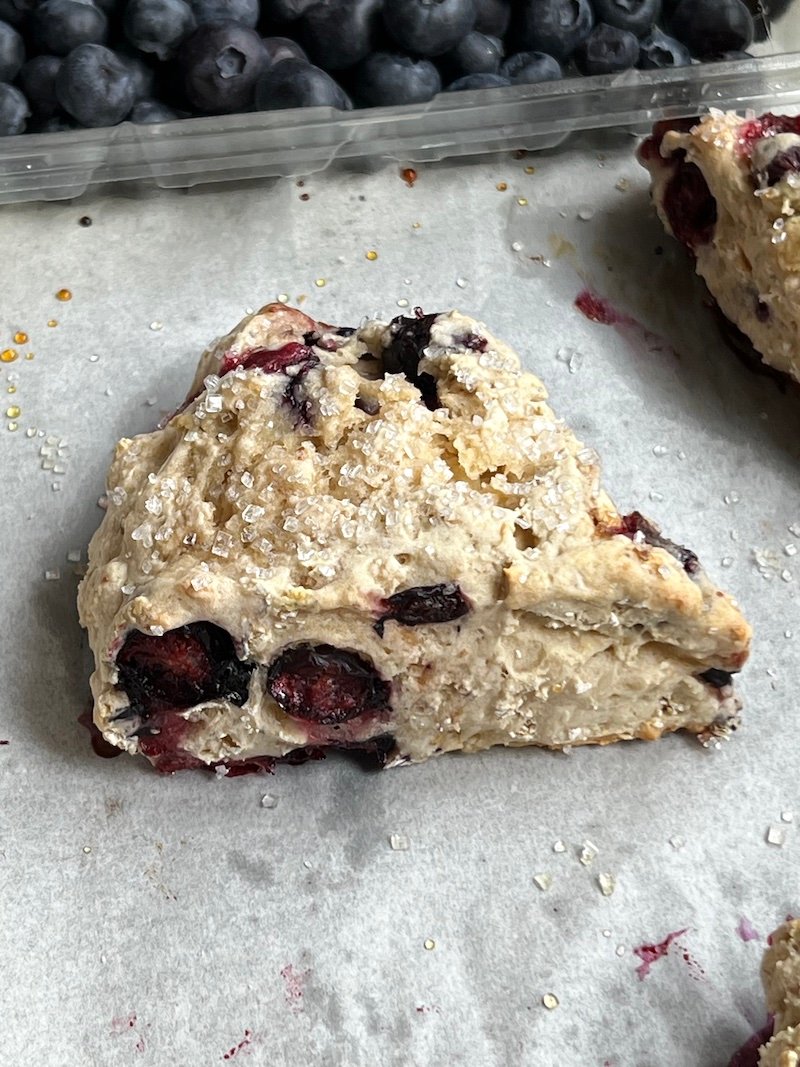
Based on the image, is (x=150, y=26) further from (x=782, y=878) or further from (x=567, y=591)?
(x=782, y=878)

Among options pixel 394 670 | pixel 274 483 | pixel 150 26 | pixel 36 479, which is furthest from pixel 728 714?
pixel 150 26

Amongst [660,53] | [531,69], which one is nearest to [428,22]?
[531,69]

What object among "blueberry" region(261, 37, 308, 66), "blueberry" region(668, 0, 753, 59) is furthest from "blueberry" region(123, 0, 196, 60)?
"blueberry" region(668, 0, 753, 59)

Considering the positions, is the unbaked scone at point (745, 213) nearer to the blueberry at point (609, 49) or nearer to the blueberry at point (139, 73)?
the blueberry at point (609, 49)

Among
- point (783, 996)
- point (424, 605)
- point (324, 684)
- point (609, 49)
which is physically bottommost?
point (783, 996)

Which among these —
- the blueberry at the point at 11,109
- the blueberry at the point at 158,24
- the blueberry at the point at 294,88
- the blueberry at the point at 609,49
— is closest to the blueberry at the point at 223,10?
the blueberry at the point at 158,24

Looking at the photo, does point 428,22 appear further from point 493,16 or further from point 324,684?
point 324,684
